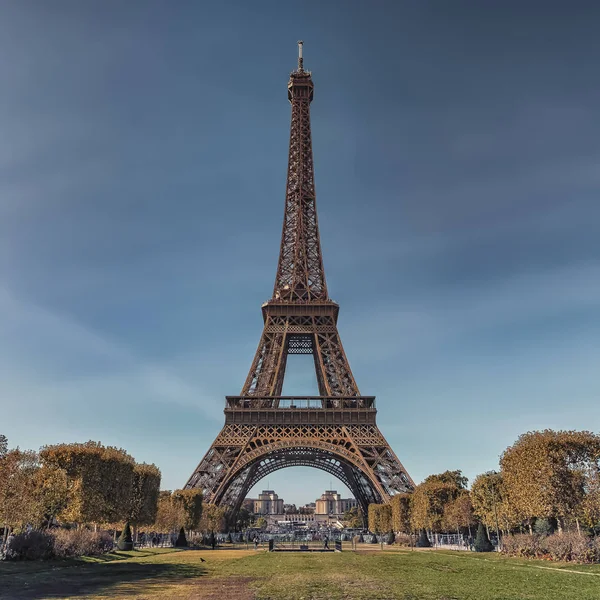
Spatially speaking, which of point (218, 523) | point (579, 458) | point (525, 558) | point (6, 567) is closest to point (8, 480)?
point (6, 567)

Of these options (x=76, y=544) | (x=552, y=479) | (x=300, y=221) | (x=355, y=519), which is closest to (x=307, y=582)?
(x=76, y=544)

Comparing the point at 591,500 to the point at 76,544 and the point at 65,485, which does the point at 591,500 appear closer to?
the point at 76,544

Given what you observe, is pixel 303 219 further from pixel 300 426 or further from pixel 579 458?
pixel 579 458

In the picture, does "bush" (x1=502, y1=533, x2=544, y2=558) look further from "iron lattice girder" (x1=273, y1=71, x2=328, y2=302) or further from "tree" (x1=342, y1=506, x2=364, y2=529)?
"tree" (x1=342, y1=506, x2=364, y2=529)

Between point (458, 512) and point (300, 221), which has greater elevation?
point (300, 221)

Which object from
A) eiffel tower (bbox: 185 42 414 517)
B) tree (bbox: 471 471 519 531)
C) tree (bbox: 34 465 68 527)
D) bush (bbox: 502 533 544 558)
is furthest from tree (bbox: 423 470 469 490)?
tree (bbox: 34 465 68 527)

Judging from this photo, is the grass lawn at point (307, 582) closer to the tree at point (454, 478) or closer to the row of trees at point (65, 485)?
the row of trees at point (65, 485)
